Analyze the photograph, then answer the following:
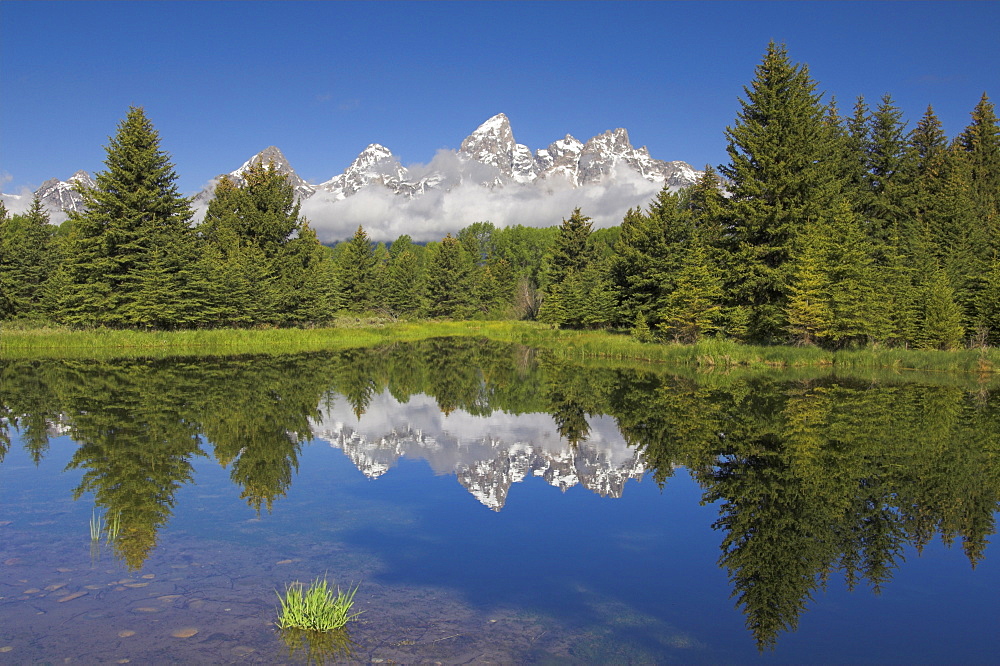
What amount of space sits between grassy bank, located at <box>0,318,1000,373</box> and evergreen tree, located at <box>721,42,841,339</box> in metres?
3.58

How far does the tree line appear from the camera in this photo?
97.9ft

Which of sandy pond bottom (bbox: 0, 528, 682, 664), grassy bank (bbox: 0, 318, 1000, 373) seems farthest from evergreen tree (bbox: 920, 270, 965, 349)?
sandy pond bottom (bbox: 0, 528, 682, 664)

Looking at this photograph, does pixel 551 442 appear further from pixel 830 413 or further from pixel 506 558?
pixel 830 413

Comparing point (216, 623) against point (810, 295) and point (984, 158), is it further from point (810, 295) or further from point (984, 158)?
point (984, 158)

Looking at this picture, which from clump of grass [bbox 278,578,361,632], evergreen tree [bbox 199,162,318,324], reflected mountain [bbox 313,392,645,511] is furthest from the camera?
evergreen tree [bbox 199,162,318,324]

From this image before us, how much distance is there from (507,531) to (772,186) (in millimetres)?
28514

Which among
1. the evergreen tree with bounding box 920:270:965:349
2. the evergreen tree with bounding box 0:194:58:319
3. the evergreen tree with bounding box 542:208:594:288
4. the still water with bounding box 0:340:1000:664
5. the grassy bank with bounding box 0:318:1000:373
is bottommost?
the still water with bounding box 0:340:1000:664

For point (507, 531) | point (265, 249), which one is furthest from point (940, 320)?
point (265, 249)

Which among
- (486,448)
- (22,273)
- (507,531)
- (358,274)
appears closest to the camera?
(507,531)

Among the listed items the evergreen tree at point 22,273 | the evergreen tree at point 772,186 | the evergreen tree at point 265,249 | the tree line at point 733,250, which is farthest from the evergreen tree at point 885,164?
the evergreen tree at point 22,273

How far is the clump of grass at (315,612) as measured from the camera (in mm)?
4961

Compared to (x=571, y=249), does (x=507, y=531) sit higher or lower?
lower

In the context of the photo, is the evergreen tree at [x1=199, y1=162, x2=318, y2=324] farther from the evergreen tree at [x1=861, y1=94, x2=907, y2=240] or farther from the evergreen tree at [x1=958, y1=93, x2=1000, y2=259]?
the evergreen tree at [x1=958, y1=93, x2=1000, y2=259]

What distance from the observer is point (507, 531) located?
766 centimetres
